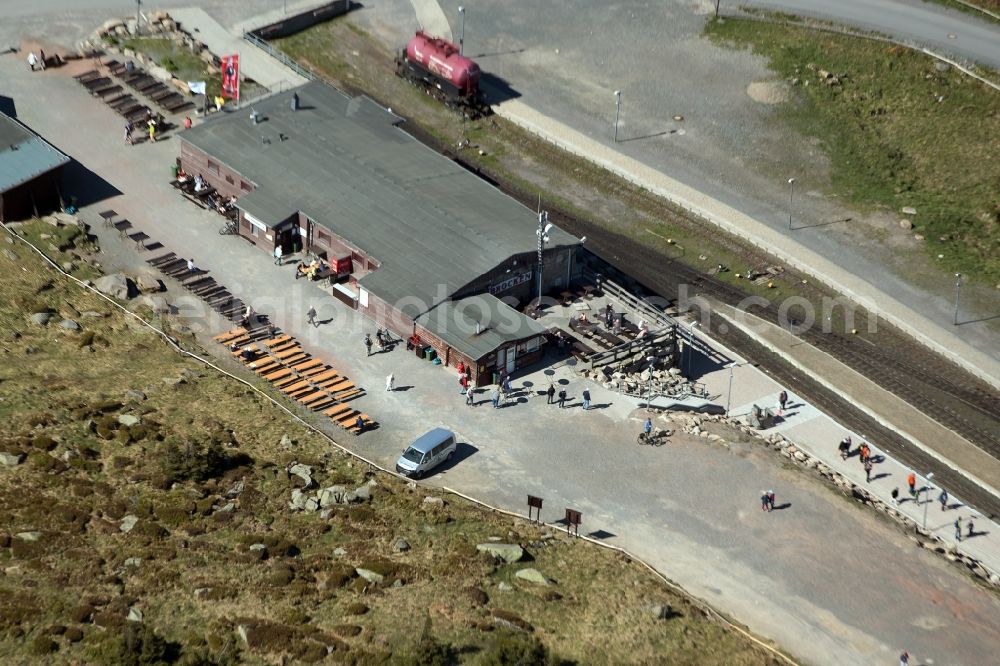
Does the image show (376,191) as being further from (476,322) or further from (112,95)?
(112,95)

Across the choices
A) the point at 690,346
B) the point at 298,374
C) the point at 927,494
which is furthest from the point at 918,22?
the point at 298,374

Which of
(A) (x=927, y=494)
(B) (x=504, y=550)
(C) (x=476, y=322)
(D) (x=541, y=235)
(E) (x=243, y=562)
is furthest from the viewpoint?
(D) (x=541, y=235)

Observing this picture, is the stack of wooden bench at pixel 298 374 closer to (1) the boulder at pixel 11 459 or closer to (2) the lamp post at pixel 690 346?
(1) the boulder at pixel 11 459

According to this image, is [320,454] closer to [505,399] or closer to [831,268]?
[505,399]

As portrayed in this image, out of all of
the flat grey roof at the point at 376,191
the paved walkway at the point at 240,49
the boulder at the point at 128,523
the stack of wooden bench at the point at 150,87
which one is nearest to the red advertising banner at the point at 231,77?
the stack of wooden bench at the point at 150,87

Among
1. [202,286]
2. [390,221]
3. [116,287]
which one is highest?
[390,221]

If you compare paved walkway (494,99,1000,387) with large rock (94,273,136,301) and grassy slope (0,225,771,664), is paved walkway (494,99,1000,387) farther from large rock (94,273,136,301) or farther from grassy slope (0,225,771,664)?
large rock (94,273,136,301)
